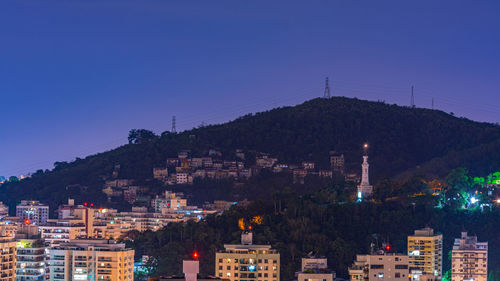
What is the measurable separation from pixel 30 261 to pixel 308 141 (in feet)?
196

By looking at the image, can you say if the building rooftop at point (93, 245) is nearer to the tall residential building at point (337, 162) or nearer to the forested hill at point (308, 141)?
the forested hill at point (308, 141)

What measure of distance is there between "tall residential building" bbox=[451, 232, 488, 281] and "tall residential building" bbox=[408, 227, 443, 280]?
1052 millimetres

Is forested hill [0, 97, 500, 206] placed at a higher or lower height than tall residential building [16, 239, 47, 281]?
higher

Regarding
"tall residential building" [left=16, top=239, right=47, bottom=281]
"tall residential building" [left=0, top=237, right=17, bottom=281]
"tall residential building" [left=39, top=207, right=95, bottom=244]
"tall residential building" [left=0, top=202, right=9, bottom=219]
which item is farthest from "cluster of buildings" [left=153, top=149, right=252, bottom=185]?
"tall residential building" [left=0, top=237, right=17, bottom=281]

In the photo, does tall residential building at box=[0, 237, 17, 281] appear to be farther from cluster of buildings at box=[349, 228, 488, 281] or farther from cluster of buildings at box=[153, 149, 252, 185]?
cluster of buildings at box=[153, 149, 252, 185]

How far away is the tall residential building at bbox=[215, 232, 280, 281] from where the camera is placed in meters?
53.2

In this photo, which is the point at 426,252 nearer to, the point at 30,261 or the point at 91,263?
the point at 91,263

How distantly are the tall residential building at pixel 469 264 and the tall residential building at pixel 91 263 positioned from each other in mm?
21113

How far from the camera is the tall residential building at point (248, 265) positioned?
53.2 metres

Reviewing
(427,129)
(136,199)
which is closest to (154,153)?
(136,199)

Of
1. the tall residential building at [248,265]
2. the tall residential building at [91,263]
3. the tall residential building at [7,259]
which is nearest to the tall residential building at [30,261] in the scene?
the tall residential building at [91,263]

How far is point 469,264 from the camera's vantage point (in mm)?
63469

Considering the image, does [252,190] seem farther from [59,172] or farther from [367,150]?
[59,172]

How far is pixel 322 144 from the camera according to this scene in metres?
110
